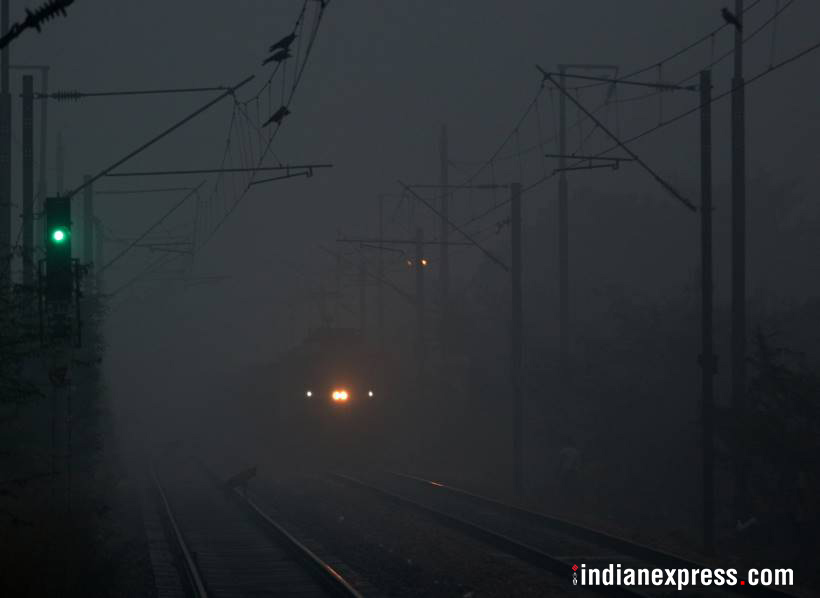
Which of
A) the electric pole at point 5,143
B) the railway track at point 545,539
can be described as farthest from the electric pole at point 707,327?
the electric pole at point 5,143

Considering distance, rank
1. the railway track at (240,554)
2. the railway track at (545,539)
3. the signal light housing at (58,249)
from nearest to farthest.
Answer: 1. the railway track at (545,539)
2. the railway track at (240,554)
3. the signal light housing at (58,249)

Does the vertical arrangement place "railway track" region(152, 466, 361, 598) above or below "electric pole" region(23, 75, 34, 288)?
below

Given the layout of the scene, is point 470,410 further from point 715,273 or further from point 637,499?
point 715,273

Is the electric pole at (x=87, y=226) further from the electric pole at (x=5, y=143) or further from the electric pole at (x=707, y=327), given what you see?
the electric pole at (x=707, y=327)

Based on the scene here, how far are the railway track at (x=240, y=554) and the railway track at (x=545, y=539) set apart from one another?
3351mm

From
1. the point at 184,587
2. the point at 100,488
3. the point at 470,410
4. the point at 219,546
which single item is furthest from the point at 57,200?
the point at 470,410

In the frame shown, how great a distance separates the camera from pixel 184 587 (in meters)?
16.6

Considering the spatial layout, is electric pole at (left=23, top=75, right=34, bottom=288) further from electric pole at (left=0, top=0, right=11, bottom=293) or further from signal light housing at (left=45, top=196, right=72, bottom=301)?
signal light housing at (left=45, top=196, right=72, bottom=301)

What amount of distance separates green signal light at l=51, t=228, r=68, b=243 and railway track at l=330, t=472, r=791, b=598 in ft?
29.6

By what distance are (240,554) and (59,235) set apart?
6998 millimetres

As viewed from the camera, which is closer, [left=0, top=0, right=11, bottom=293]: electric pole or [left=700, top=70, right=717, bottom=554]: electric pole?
[left=700, top=70, right=717, bottom=554]: electric pole

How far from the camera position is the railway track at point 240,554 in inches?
632

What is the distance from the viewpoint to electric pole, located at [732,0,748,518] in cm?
2244

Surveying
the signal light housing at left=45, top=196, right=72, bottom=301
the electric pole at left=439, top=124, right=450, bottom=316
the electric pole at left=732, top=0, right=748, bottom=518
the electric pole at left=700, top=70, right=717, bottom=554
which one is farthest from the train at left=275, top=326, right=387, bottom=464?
the signal light housing at left=45, top=196, right=72, bottom=301
